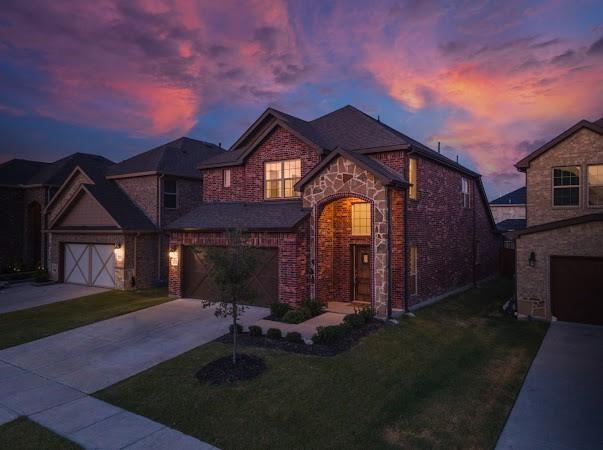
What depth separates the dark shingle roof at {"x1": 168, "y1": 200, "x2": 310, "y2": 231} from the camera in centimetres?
1552

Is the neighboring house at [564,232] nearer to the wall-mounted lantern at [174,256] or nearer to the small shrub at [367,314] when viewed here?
the small shrub at [367,314]

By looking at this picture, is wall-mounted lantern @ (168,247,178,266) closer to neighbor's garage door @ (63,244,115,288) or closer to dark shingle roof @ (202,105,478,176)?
dark shingle roof @ (202,105,478,176)

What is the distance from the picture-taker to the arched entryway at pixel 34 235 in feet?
92.2

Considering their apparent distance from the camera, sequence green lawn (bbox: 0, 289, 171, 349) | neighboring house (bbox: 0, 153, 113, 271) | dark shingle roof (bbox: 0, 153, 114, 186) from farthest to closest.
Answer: dark shingle roof (bbox: 0, 153, 114, 186)
neighboring house (bbox: 0, 153, 113, 271)
green lawn (bbox: 0, 289, 171, 349)

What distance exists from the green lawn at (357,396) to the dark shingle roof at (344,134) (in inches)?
320

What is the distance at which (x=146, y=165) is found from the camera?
77.3 feet

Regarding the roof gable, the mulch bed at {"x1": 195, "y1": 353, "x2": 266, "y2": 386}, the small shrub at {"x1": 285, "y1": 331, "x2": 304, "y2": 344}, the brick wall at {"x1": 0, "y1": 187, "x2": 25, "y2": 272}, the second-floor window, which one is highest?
the roof gable

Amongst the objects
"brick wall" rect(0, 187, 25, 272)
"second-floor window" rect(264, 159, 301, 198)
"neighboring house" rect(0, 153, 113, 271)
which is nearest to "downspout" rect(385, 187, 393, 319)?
"second-floor window" rect(264, 159, 301, 198)

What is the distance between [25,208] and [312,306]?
2498 cm

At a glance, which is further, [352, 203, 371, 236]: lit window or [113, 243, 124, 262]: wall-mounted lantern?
[113, 243, 124, 262]: wall-mounted lantern

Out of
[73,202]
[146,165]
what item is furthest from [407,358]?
[73,202]

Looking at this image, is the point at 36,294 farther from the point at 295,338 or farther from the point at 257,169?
the point at 295,338

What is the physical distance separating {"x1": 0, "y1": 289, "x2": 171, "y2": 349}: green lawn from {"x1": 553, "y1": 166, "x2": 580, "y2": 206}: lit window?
17.5 m

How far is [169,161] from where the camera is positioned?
2369 centimetres
